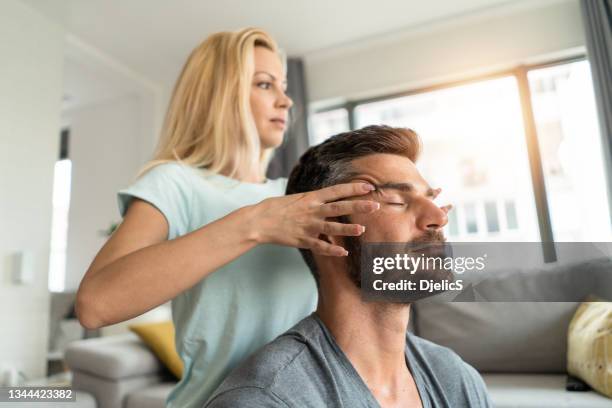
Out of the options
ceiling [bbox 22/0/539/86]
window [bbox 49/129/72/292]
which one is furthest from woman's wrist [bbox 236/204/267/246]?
ceiling [bbox 22/0/539/86]

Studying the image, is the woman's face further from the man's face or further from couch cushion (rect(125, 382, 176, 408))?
couch cushion (rect(125, 382, 176, 408))

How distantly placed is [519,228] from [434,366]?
1.14ft

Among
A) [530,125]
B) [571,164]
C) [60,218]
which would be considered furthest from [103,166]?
[571,164]

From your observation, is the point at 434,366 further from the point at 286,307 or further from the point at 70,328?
the point at 70,328

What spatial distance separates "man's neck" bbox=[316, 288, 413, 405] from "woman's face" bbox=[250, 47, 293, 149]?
359 mm

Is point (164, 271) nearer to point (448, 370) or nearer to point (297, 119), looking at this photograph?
point (448, 370)

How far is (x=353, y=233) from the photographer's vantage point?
517mm

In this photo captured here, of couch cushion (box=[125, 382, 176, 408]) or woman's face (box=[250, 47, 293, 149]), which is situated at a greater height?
woman's face (box=[250, 47, 293, 149])

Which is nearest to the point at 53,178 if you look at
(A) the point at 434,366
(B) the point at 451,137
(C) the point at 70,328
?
(C) the point at 70,328

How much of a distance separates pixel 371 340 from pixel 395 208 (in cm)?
25

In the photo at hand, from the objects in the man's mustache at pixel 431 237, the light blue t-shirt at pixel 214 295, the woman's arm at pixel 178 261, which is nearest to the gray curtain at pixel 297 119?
the light blue t-shirt at pixel 214 295

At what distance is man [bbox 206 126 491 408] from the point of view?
0.56 m

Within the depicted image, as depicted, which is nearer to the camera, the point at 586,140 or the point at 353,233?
the point at 353,233

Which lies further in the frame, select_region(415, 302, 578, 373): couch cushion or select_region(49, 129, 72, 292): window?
select_region(49, 129, 72, 292): window
